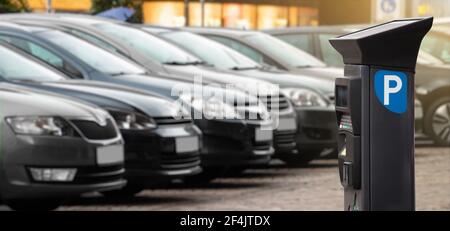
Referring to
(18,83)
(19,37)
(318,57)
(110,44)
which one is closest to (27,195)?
(18,83)

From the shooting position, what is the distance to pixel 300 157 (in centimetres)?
1350

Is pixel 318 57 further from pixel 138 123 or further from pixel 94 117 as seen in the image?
pixel 94 117

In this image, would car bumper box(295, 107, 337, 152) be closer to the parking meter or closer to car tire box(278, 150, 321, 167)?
car tire box(278, 150, 321, 167)

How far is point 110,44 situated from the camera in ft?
38.8

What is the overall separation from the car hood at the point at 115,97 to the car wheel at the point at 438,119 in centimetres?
679

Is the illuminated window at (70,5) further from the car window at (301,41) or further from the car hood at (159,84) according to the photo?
the car hood at (159,84)

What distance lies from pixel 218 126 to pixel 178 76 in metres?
0.72

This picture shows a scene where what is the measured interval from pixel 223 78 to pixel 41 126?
3812mm

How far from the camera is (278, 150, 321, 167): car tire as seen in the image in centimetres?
1346

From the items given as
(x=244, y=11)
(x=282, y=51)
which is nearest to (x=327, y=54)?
(x=282, y=51)

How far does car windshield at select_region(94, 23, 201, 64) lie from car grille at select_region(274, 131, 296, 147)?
118cm

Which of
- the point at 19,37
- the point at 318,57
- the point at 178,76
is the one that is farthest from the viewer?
the point at 318,57

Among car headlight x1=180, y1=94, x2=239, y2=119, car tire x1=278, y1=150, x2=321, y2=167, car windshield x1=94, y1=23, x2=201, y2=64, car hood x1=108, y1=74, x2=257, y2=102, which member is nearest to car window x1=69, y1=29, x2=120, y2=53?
car windshield x1=94, y1=23, x2=201, y2=64

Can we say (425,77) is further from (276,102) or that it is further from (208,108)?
(208,108)
